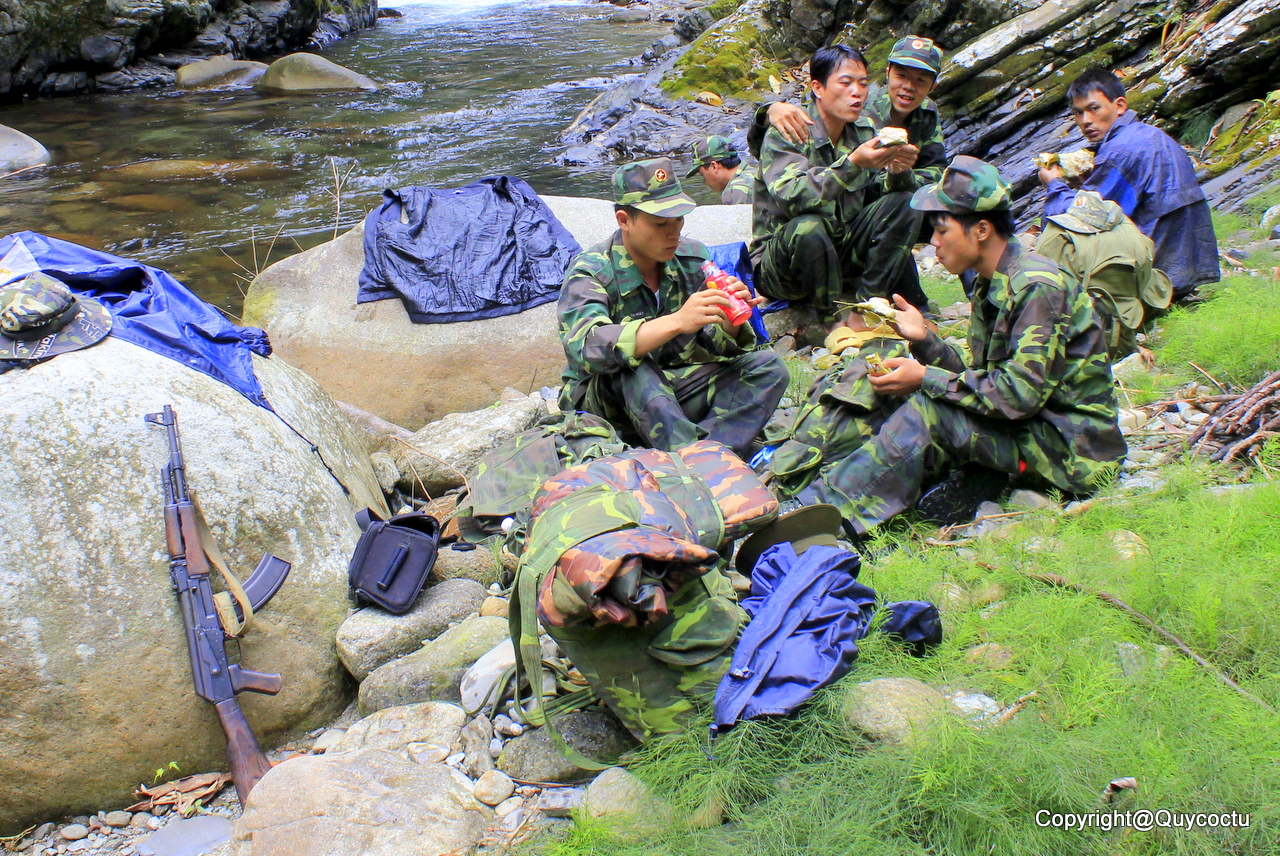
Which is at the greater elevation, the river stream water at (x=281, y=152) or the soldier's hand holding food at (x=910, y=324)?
the soldier's hand holding food at (x=910, y=324)

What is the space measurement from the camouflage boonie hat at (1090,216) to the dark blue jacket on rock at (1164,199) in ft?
1.97

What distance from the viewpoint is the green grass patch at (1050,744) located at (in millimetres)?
2137

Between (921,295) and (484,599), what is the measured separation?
3.80 m

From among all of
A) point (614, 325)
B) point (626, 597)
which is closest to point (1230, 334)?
point (614, 325)

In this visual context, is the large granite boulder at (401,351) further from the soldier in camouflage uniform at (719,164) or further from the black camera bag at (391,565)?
the black camera bag at (391,565)

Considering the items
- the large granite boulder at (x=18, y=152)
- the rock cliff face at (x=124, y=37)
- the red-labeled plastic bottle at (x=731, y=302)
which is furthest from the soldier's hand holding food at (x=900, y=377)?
the rock cliff face at (x=124, y=37)

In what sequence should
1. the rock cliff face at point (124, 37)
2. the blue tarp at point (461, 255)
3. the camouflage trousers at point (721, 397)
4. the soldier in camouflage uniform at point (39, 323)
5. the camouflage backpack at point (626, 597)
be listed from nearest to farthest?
1. the camouflage backpack at point (626, 597)
2. the soldier in camouflage uniform at point (39, 323)
3. the camouflage trousers at point (721, 397)
4. the blue tarp at point (461, 255)
5. the rock cliff face at point (124, 37)

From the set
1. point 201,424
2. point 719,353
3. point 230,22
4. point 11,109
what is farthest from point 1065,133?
point 230,22

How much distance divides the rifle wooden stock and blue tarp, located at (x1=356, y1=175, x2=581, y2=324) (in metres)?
3.45

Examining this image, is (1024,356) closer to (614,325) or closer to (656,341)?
(656,341)

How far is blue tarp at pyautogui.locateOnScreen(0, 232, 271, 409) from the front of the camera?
3654 millimetres

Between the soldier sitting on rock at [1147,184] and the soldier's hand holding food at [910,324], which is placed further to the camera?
the soldier sitting on rock at [1147,184]

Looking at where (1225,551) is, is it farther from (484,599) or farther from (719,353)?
(484,599)

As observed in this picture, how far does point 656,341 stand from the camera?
12.0ft
